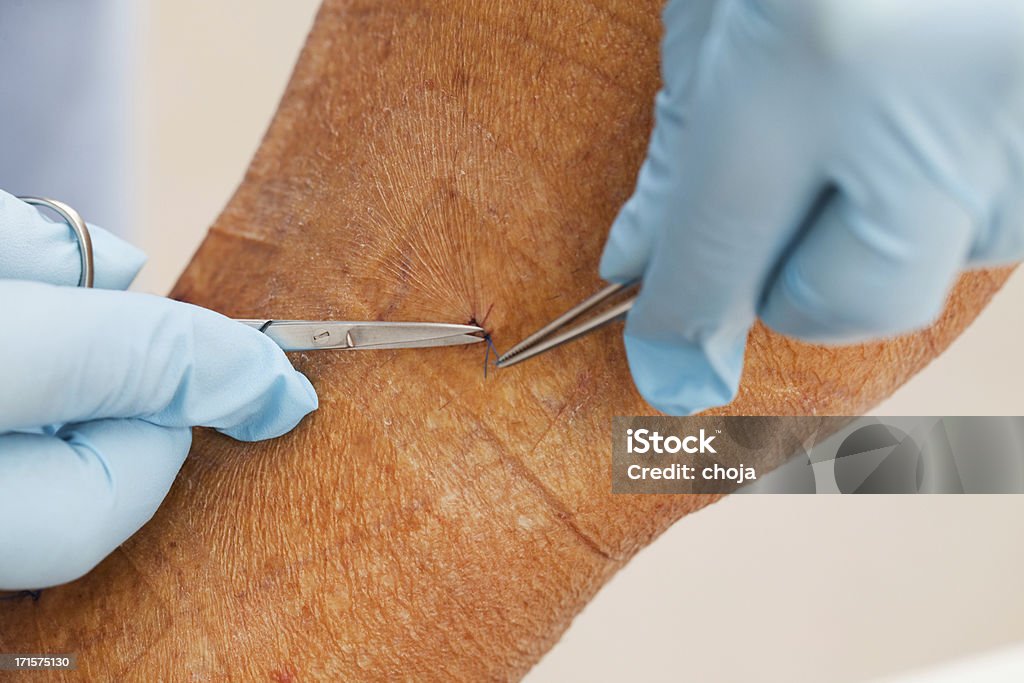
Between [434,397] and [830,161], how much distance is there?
1.62 feet

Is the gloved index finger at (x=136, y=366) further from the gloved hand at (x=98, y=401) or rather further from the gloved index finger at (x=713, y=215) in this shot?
the gloved index finger at (x=713, y=215)

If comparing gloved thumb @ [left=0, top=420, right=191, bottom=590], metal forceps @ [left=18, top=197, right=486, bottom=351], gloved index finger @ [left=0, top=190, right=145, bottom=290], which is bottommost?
gloved thumb @ [left=0, top=420, right=191, bottom=590]

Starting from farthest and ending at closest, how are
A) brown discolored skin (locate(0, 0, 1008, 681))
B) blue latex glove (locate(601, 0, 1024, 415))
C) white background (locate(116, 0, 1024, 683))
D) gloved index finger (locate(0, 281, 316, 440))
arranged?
white background (locate(116, 0, 1024, 683))
brown discolored skin (locate(0, 0, 1008, 681))
gloved index finger (locate(0, 281, 316, 440))
blue latex glove (locate(601, 0, 1024, 415))

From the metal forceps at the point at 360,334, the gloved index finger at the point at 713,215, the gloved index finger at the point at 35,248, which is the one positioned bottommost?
the metal forceps at the point at 360,334

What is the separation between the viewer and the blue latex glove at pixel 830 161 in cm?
56

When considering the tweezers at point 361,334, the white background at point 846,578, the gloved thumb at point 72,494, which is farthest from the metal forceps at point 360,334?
the white background at point 846,578

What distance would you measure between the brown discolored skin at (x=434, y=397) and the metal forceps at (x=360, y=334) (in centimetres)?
2

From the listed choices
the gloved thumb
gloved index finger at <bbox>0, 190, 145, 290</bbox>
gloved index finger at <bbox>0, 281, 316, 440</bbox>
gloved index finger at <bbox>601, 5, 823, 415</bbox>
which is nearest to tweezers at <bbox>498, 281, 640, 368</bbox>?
gloved index finger at <bbox>601, 5, 823, 415</bbox>

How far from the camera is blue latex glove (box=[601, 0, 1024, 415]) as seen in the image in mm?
561

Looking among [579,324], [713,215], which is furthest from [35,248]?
[713,215]

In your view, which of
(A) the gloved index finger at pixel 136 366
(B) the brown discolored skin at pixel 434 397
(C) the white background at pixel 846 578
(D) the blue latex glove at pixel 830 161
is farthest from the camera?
(C) the white background at pixel 846 578

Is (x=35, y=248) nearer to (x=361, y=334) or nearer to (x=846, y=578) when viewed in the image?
(x=361, y=334)

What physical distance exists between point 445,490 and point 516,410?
0.12 meters

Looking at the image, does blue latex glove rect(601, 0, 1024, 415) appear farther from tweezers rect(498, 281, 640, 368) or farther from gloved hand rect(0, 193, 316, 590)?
gloved hand rect(0, 193, 316, 590)
